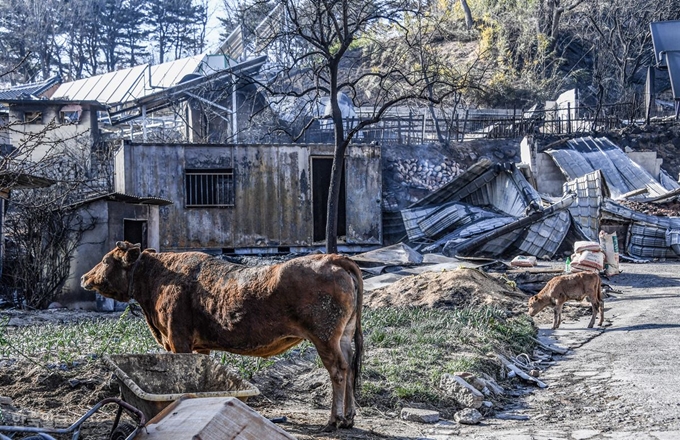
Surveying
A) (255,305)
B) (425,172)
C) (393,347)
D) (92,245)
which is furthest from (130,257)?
(425,172)

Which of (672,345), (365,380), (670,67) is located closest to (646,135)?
(670,67)

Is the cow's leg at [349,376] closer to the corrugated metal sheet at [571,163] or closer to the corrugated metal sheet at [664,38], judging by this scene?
the corrugated metal sheet at [571,163]

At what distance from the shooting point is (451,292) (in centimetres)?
1659

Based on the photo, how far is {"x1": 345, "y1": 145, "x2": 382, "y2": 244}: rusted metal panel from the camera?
27.7 metres

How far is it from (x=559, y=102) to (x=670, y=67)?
10712mm

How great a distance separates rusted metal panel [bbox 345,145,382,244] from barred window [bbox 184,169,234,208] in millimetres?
3842

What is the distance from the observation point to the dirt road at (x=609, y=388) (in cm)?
768

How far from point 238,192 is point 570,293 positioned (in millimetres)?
14007

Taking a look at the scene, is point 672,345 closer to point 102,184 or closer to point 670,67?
point 102,184

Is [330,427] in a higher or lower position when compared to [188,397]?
lower

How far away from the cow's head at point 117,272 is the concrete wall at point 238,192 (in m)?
17.2

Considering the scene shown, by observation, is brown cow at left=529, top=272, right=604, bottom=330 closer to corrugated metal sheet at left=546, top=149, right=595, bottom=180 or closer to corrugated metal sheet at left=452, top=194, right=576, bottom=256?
corrugated metal sheet at left=452, top=194, right=576, bottom=256

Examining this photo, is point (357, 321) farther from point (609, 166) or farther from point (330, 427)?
point (609, 166)

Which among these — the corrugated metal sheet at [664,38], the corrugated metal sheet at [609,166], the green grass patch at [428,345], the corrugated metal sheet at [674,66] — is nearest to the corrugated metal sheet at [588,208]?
the corrugated metal sheet at [609,166]
